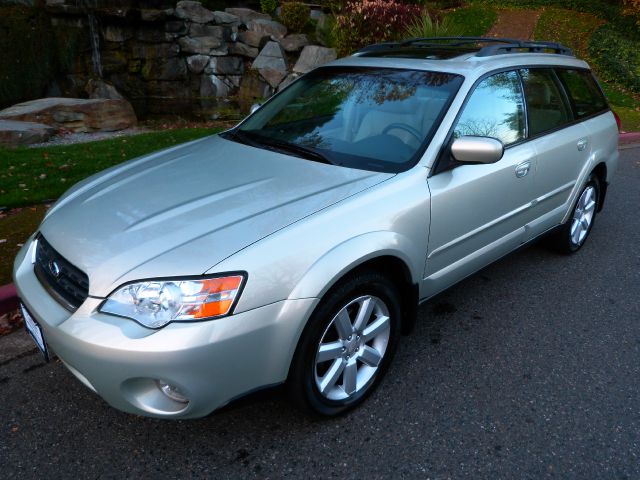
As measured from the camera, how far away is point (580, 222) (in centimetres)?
459

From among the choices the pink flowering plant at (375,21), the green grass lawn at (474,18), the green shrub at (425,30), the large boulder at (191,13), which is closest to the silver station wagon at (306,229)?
the green shrub at (425,30)

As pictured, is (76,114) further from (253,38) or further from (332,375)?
(332,375)

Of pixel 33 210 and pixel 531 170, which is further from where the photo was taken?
pixel 33 210

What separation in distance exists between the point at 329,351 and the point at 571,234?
9.42ft

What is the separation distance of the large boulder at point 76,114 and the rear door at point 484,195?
8.03 metres

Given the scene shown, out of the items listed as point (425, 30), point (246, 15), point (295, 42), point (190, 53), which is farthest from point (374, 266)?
point (246, 15)

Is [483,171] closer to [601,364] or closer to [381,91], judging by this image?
[381,91]

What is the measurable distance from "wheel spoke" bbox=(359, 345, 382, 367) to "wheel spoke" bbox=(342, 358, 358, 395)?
6 cm

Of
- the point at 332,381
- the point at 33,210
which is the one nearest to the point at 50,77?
the point at 33,210

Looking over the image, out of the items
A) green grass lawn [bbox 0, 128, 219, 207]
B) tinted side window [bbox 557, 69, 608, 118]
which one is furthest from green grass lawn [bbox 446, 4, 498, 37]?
tinted side window [bbox 557, 69, 608, 118]

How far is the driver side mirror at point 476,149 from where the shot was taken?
9.00ft

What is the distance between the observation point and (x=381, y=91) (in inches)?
130

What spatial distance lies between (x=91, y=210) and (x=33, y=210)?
8.88ft

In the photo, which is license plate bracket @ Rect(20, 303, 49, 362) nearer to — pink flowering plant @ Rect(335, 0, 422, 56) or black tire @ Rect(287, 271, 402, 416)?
black tire @ Rect(287, 271, 402, 416)
